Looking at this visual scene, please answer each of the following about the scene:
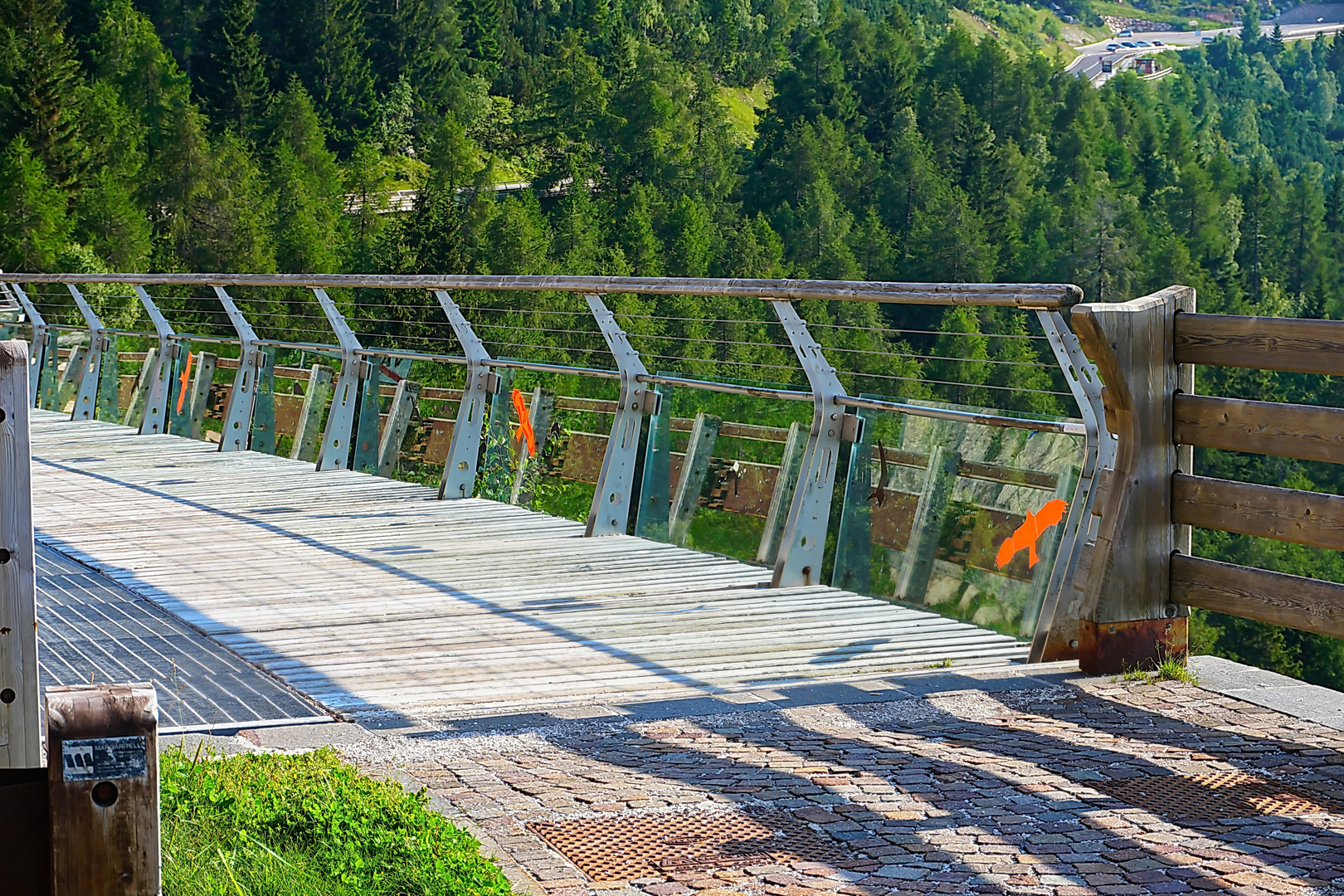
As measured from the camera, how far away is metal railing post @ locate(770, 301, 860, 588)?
6.88 meters

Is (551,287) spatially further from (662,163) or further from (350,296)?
(662,163)

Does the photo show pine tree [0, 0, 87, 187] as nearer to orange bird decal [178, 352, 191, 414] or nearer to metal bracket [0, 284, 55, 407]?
metal bracket [0, 284, 55, 407]

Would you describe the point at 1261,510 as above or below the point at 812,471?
above

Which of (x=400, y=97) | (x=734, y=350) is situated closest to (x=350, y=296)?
(x=734, y=350)

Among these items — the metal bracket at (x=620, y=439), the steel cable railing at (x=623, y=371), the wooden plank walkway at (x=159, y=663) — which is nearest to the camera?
the wooden plank walkway at (x=159, y=663)

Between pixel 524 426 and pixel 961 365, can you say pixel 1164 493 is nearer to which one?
pixel 524 426

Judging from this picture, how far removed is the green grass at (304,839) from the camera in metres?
2.94

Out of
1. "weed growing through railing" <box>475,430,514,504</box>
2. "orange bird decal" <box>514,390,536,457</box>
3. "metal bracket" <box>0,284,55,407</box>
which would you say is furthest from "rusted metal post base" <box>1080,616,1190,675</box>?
"metal bracket" <box>0,284,55,407</box>

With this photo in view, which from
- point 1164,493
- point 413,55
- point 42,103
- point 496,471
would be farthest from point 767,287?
point 413,55

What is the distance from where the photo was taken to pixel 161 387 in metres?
15.3

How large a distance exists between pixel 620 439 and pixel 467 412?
190 centimetres

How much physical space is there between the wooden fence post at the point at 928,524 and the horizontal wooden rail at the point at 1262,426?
3.91 ft

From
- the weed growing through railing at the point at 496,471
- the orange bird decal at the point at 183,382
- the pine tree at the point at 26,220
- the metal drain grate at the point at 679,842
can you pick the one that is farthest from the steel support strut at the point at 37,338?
the pine tree at the point at 26,220

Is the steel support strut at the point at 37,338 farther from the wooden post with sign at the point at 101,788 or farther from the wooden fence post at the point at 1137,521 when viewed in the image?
the wooden post with sign at the point at 101,788
